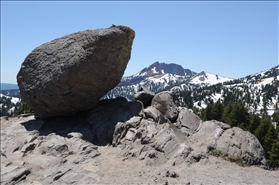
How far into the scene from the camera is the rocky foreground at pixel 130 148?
1873cm

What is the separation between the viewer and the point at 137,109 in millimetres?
29375

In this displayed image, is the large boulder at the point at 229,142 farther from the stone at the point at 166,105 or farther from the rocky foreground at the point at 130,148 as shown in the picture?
the stone at the point at 166,105

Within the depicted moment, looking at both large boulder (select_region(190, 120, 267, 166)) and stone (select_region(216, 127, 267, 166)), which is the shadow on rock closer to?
large boulder (select_region(190, 120, 267, 166))

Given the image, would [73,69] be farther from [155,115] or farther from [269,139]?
[269,139]

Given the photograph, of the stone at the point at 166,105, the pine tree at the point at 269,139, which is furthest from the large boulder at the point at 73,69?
the pine tree at the point at 269,139

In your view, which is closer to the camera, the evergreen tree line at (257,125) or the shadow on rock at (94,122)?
the shadow on rock at (94,122)

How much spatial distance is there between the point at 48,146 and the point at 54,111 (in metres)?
7.05

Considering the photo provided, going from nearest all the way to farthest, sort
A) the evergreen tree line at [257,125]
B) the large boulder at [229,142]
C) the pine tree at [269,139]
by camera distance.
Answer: the large boulder at [229,142]
the evergreen tree line at [257,125]
the pine tree at [269,139]

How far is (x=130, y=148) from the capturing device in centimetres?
2334

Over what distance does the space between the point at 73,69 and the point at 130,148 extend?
35.6 feet

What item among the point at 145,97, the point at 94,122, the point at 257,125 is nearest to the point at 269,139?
the point at 257,125

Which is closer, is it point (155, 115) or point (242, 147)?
point (242, 147)

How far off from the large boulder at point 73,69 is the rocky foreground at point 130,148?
8.92 ft

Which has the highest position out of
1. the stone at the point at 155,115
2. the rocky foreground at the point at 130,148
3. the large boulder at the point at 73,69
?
the large boulder at the point at 73,69
